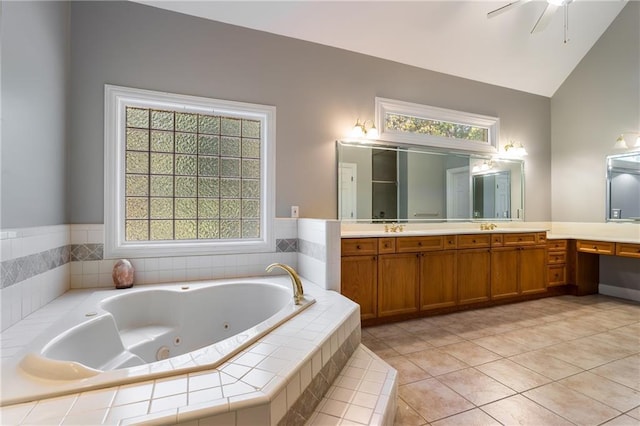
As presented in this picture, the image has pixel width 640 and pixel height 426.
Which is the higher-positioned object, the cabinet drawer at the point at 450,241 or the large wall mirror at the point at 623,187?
the large wall mirror at the point at 623,187

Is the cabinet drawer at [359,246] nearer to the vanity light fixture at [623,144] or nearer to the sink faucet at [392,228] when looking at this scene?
the sink faucet at [392,228]

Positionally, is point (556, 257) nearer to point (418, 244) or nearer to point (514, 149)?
point (514, 149)

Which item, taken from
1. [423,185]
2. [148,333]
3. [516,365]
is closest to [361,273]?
[516,365]

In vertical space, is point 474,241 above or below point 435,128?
below

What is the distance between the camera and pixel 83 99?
2.44m

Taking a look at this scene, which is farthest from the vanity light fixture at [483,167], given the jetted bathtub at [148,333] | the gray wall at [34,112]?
the gray wall at [34,112]

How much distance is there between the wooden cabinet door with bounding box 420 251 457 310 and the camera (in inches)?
125

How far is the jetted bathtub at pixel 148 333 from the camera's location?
3.59ft

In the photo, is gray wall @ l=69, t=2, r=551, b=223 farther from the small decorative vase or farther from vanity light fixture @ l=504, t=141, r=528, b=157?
vanity light fixture @ l=504, t=141, r=528, b=157

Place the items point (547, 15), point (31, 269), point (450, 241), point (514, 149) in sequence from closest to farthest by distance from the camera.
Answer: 1. point (31, 269)
2. point (547, 15)
3. point (450, 241)
4. point (514, 149)

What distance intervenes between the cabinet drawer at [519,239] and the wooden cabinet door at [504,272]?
0.28 feet

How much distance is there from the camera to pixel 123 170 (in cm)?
260

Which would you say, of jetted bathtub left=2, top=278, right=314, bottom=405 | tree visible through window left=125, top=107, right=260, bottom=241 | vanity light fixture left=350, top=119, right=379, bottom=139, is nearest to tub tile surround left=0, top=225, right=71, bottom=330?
jetted bathtub left=2, top=278, right=314, bottom=405

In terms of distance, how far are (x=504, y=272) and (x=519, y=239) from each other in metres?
0.46
